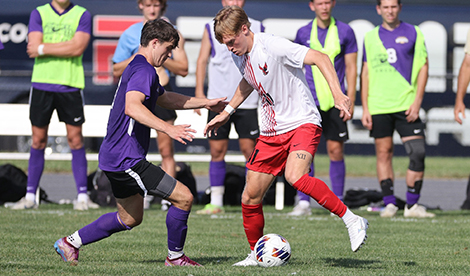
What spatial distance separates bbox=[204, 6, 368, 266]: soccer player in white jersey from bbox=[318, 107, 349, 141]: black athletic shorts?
2.86 meters

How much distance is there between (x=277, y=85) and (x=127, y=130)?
1.20 metres

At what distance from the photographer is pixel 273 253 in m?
4.73

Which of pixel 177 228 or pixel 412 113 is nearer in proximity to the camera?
pixel 177 228

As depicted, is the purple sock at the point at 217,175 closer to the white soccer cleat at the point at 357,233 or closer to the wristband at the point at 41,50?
the wristband at the point at 41,50

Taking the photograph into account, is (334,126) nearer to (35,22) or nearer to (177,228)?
(177,228)

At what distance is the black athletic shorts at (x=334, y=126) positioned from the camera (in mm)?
7934

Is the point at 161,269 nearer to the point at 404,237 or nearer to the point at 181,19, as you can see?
the point at 404,237

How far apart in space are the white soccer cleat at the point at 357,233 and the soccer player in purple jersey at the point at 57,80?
452cm

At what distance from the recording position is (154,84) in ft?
15.3

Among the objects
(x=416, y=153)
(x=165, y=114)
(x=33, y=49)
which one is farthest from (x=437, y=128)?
(x=33, y=49)

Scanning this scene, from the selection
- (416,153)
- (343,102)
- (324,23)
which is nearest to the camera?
(343,102)

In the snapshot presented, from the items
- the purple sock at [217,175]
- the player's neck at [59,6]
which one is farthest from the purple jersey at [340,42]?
the player's neck at [59,6]

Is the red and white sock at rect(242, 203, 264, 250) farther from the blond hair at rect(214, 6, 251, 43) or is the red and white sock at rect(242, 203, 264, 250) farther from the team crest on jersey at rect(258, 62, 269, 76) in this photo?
the blond hair at rect(214, 6, 251, 43)

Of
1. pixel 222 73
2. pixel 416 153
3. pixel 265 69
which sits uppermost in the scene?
pixel 265 69
